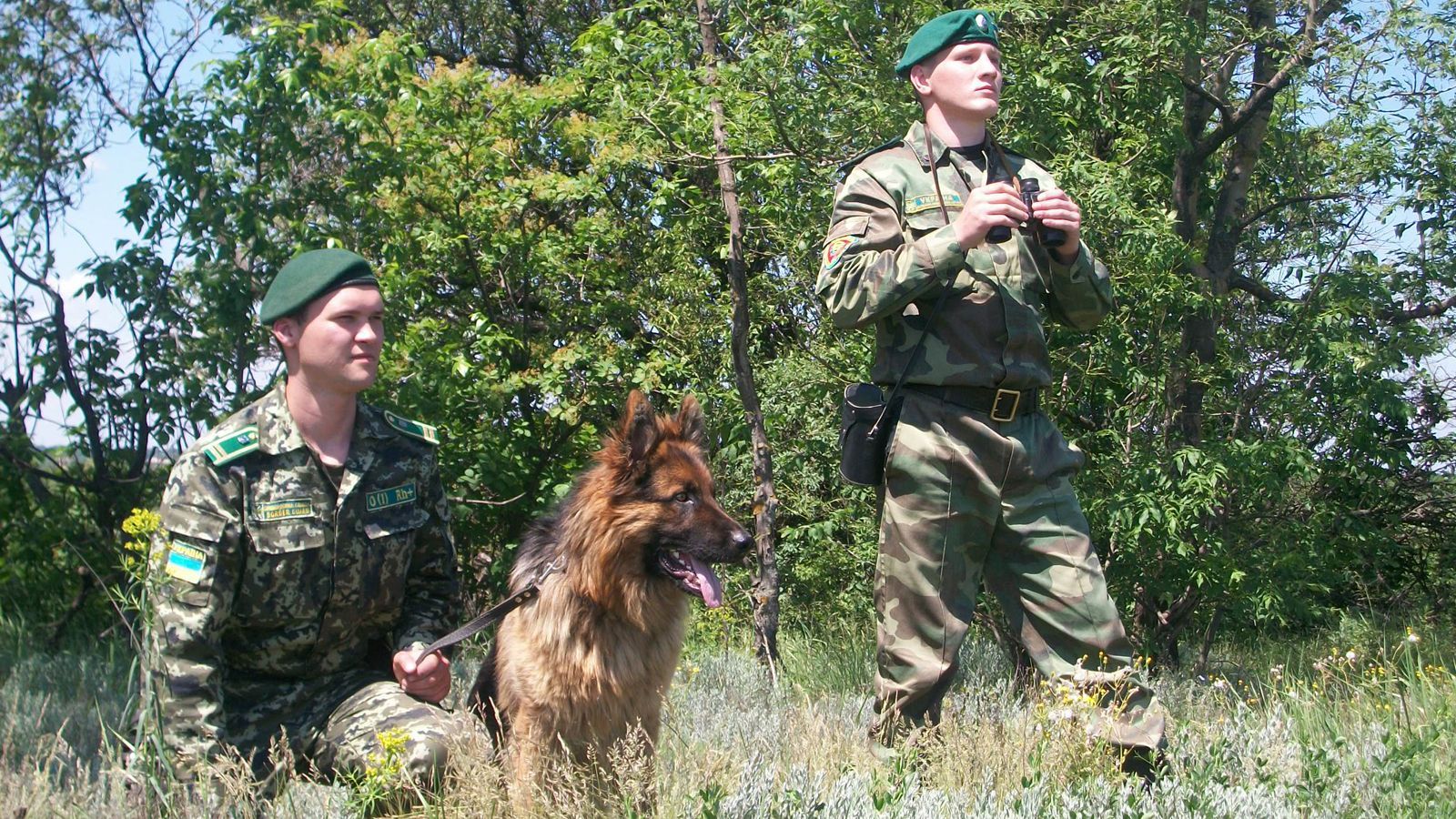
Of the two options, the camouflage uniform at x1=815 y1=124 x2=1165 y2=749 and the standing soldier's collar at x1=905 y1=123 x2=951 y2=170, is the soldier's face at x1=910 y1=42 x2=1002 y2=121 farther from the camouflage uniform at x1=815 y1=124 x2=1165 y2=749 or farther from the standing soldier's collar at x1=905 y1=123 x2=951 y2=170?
the camouflage uniform at x1=815 y1=124 x2=1165 y2=749

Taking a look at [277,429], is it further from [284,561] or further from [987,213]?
[987,213]

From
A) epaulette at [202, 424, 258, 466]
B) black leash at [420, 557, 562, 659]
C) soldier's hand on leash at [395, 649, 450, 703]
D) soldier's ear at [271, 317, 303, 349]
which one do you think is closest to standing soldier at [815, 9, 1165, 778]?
black leash at [420, 557, 562, 659]

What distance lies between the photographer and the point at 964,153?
4.18 m

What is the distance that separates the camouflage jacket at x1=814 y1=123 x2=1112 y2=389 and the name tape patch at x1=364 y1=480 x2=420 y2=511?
147 centimetres

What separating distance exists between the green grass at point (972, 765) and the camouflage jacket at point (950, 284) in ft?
3.53

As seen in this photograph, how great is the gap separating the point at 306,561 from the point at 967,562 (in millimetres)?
2064

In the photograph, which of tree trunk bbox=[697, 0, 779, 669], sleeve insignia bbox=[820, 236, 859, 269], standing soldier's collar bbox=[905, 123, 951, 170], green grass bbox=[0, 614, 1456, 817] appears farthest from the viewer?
tree trunk bbox=[697, 0, 779, 669]

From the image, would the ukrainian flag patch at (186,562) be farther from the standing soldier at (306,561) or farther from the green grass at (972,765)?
the green grass at (972,765)

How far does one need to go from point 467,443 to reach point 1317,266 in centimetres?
499

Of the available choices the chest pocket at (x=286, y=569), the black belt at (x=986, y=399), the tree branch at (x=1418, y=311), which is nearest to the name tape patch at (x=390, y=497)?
the chest pocket at (x=286, y=569)

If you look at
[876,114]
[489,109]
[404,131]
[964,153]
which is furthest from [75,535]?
[964,153]

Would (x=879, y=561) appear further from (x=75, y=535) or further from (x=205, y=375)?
(x=75, y=535)

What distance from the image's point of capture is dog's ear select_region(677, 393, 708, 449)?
14.2 feet

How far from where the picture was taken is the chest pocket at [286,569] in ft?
12.2
